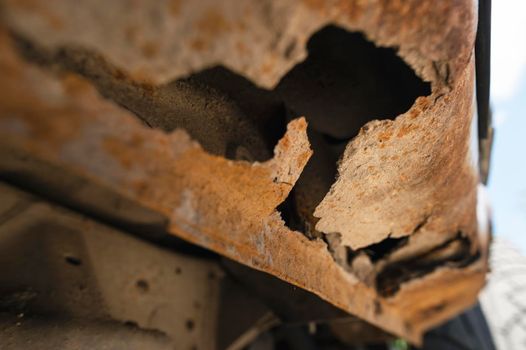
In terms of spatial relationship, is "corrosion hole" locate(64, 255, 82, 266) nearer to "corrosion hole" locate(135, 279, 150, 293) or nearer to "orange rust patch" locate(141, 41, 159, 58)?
"corrosion hole" locate(135, 279, 150, 293)

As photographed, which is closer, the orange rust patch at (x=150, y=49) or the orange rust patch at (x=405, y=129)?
the orange rust patch at (x=150, y=49)

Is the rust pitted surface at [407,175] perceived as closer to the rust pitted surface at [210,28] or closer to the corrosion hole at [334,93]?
the corrosion hole at [334,93]

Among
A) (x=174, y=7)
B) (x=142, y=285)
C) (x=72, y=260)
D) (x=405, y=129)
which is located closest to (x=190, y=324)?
(x=142, y=285)

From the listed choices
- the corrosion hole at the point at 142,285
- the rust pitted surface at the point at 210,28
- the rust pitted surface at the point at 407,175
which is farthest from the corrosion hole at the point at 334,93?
the corrosion hole at the point at 142,285

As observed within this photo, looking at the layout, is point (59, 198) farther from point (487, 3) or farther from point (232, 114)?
point (487, 3)

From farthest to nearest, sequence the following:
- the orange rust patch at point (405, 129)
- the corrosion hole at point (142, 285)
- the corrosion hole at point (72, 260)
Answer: the corrosion hole at point (142, 285)
the corrosion hole at point (72, 260)
the orange rust patch at point (405, 129)

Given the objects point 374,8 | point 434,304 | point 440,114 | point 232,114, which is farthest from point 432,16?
point 434,304

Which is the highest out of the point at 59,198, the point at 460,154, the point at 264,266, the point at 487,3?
the point at 487,3

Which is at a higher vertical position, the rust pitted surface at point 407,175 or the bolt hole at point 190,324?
the rust pitted surface at point 407,175

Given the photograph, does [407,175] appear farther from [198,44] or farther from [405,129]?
[198,44]
